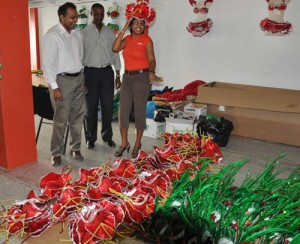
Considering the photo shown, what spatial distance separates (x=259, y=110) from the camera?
4.48 metres

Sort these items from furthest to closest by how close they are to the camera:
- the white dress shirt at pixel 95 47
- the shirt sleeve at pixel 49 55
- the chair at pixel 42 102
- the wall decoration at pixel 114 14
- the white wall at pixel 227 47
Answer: the wall decoration at pixel 114 14 < the white wall at pixel 227 47 < the white dress shirt at pixel 95 47 < the chair at pixel 42 102 < the shirt sleeve at pixel 49 55

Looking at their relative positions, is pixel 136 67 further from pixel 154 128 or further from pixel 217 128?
pixel 217 128

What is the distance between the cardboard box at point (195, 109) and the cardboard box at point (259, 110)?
104 millimetres

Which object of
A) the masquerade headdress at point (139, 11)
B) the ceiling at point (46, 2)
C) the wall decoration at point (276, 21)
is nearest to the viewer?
the masquerade headdress at point (139, 11)

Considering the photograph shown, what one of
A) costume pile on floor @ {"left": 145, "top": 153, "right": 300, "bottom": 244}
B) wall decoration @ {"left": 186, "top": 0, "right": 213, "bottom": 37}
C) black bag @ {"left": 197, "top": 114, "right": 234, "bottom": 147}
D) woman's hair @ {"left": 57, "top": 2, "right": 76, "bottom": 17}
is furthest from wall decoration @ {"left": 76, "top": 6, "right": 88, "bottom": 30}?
costume pile on floor @ {"left": 145, "top": 153, "right": 300, "bottom": 244}

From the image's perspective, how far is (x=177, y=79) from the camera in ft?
18.6

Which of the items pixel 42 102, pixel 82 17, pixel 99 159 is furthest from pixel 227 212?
pixel 82 17

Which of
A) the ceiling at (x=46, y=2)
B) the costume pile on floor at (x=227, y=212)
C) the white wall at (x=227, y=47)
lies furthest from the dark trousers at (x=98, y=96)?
the ceiling at (x=46, y=2)

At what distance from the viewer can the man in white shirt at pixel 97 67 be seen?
3.79m

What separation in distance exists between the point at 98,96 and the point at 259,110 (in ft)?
7.06

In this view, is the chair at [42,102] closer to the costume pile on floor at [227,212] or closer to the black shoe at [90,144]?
the black shoe at [90,144]

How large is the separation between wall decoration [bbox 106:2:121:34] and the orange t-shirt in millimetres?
2493

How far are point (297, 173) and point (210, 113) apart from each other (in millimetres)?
3319

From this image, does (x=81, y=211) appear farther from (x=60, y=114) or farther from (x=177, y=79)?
(x=177, y=79)
